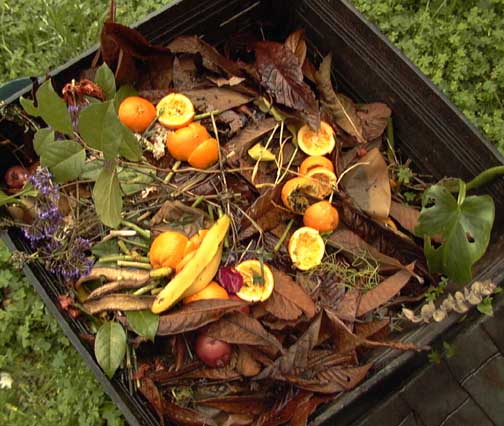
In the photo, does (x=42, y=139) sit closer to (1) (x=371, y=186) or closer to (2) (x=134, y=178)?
(2) (x=134, y=178)

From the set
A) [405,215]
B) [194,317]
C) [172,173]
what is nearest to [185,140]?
[172,173]

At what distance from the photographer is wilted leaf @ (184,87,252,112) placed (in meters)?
1.71

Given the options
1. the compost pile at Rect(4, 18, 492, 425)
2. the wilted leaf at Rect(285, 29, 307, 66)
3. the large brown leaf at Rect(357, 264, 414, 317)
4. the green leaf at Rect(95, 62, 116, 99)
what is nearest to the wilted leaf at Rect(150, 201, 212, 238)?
the compost pile at Rect(4, 18, 492, 425)

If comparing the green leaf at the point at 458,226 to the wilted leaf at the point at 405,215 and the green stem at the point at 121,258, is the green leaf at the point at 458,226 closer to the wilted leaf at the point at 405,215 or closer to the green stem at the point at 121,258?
the wilted leaf at the point at 405,215

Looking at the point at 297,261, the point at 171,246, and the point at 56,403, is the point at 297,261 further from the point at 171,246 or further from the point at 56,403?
the point at 56,403

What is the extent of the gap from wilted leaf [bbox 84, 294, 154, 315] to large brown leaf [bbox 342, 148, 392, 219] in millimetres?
Answer: 597

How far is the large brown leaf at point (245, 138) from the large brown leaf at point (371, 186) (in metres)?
0.25

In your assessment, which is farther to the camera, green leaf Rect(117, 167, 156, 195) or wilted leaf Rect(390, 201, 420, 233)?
wilted leaf Rect(390, 201, 420, 233)

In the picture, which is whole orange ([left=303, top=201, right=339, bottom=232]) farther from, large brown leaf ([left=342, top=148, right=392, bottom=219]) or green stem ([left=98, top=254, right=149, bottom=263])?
green stem ([left=98, top=254, right=149, bottom=263])

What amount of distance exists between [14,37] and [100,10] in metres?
0.32

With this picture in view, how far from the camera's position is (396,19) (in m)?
2.31

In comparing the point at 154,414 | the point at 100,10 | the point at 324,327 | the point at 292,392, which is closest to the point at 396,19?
the point at 100,10

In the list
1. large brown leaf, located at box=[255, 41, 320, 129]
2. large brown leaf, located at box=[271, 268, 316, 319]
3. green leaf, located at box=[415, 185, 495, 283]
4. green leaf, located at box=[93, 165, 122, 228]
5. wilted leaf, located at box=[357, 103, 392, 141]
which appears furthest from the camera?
wilted leaf, located at box=[357, 103, 392, 141]

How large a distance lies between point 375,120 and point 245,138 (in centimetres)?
37
